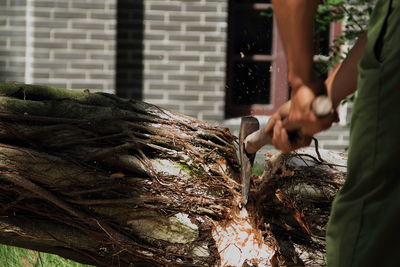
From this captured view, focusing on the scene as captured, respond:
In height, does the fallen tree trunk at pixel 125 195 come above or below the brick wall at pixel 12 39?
below

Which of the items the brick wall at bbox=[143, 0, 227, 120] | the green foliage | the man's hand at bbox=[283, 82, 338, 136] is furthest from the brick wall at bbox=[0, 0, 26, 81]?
the man's hand at bbox=[283, 82, 338, 136]

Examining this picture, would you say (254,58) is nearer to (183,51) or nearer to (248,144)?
(183,51)

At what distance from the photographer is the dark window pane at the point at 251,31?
25.0 feet

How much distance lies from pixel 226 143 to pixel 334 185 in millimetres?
427

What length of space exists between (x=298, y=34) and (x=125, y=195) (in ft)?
3.98

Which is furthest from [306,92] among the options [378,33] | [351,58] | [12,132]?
[12,132]

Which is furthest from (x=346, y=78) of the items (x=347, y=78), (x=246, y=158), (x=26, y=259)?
(x=26, y=259)

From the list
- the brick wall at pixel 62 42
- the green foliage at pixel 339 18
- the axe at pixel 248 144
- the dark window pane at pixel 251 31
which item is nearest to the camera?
the axe at pixel 248 144

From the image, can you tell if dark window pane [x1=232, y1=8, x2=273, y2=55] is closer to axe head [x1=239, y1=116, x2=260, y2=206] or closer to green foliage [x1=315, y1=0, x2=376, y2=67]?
green foliage [x1=315, y1=0, x2=376, y2=67]

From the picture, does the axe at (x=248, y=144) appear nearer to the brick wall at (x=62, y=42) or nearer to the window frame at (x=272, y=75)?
the brick wall at (x=62, y=42)

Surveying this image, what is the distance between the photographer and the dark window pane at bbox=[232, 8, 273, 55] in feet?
25.0

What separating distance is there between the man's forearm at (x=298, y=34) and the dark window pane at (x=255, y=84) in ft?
19.1

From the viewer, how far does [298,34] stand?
169 cm

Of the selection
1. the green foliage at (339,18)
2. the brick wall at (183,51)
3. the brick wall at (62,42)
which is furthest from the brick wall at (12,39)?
the green foliage at (339,18)
